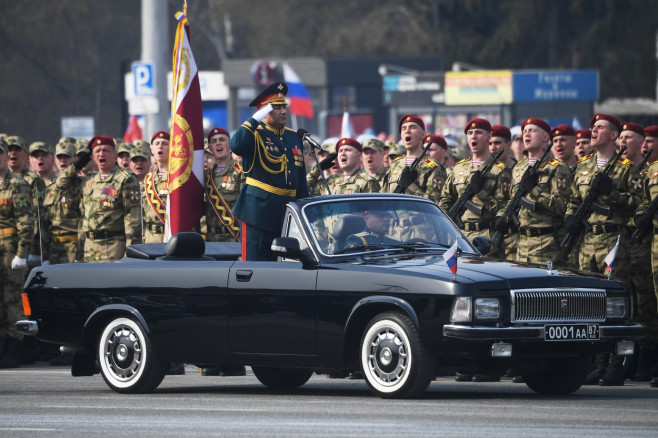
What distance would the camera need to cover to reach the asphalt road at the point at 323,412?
35.2 ft

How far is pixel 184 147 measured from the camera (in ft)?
58.9

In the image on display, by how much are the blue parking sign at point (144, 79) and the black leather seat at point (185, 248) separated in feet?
33.9

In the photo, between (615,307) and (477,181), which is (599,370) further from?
(477,181)

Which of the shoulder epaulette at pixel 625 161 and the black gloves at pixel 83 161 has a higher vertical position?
the black gloves at pixel 83 161

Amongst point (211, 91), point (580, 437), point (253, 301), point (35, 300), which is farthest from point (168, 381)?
point (211, 91)

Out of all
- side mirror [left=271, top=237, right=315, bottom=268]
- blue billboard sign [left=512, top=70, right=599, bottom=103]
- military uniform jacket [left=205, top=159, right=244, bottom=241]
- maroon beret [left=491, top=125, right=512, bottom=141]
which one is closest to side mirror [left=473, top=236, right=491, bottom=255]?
side mirror [left=271, top=237, right=315, bottom=268]

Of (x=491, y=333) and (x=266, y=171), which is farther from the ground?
(x=266, y=171)

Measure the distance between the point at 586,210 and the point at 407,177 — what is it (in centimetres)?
261

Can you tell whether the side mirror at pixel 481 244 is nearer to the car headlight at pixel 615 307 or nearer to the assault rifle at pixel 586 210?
the car headlight at pixel 615 307

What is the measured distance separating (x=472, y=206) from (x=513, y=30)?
62.7 meters

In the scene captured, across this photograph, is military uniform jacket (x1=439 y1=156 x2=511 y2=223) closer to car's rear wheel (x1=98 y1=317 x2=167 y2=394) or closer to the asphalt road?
the asphalt road

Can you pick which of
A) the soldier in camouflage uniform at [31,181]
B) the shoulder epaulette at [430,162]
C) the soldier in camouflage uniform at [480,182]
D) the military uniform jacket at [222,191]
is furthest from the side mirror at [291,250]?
the soldier in camouflage uniform at [31,181]

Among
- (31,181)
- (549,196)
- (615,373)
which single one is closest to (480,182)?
(549,196)

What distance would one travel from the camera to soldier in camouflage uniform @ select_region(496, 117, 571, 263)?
15.9 m
